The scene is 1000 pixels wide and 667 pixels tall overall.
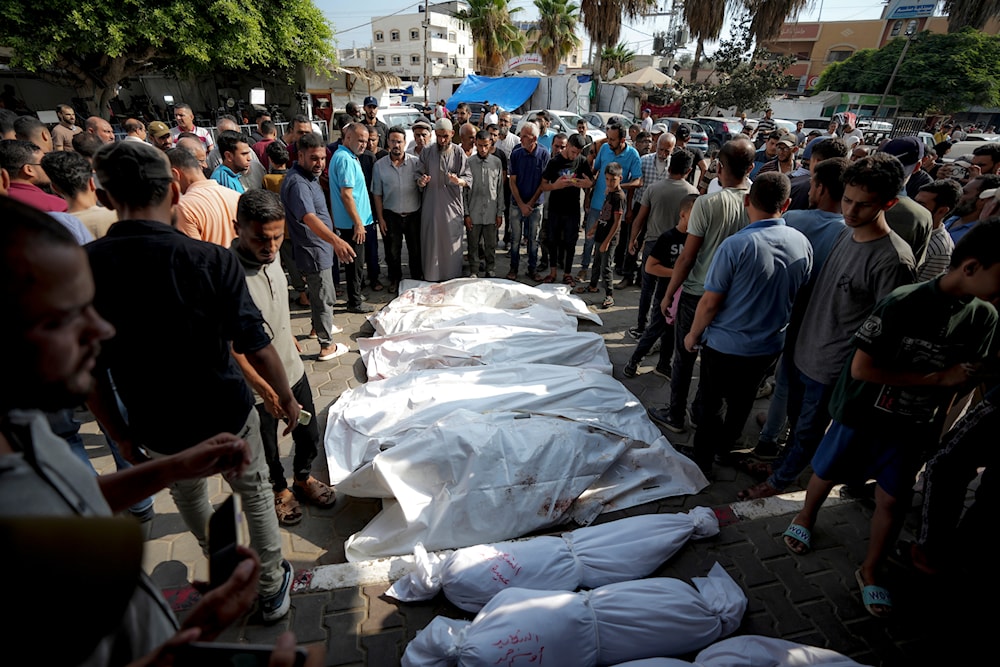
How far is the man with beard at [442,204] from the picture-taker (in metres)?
5.50

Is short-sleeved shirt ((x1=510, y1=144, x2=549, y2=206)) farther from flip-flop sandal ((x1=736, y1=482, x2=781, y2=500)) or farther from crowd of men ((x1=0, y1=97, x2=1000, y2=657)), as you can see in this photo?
flip-flop sandal ((x1=736, y1=482, x2=781, y2=500))

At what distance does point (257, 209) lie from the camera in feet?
7.06

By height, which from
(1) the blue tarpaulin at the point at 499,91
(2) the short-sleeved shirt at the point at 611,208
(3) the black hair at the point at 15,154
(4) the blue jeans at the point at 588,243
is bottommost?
(4) the blue jeans at the point at 588,243

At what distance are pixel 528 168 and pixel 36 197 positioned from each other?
15.1 ft

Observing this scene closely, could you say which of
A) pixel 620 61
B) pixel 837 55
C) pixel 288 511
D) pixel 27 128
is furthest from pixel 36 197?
pixel 837 55

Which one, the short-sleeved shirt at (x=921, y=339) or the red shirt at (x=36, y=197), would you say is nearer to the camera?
the short-sleeved shirt at (x=921, y=339)

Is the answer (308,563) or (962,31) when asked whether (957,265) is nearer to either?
(308,563)

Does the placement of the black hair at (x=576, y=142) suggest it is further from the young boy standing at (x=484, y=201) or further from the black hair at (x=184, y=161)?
the black hair at (x=184, y=161)

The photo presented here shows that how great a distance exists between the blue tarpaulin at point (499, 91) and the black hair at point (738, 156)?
1883 centimetres

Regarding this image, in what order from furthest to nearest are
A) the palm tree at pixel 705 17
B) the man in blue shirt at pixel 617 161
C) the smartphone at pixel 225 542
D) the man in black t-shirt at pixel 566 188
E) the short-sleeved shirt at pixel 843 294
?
the palm tree at pixel 705 17
the man in blue shirt at pixel 617 161
the man in black t-shirt at pixel 566 188
the short-sleeved shirt at pixel 843 294
the smartphone at pixel 225 542

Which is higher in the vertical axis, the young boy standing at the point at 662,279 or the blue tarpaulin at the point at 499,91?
the blue tarpaulin at the point at 499,91

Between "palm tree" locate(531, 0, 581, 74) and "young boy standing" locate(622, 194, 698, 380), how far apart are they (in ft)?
96.3

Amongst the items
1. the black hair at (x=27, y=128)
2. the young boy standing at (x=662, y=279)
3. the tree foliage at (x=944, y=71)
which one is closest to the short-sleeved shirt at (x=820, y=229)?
the young boy standing at (x=662, y=279)

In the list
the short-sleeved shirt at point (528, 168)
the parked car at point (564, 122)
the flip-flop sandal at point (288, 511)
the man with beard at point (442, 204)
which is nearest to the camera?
the flip-flop sandal at point (288, 511)
